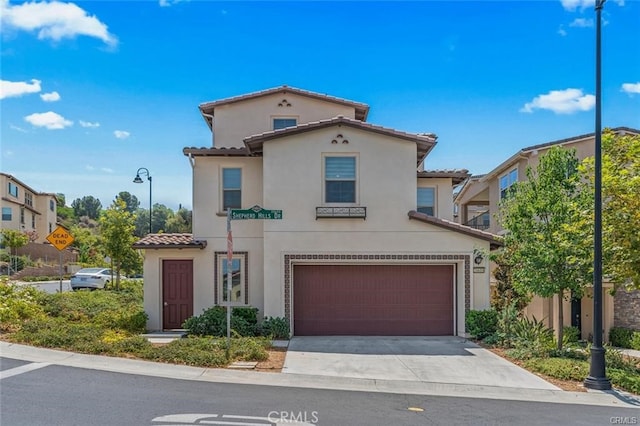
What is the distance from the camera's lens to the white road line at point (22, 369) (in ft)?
30.1

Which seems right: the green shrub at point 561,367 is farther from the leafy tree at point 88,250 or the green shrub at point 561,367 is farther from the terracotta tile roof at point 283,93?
→ the leafy tree at point 88,250

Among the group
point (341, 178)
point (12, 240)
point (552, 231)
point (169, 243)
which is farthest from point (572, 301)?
point (12, 240)

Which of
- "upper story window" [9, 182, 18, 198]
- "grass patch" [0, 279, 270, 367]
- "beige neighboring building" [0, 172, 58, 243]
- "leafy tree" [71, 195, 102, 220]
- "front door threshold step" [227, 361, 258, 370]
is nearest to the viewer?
"front door threshold step" [227, 361, 258, 370]

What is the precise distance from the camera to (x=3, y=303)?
14.7 meters

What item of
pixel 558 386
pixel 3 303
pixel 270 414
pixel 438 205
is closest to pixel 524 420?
pixel 558 386

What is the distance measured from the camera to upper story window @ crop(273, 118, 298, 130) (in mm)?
18609

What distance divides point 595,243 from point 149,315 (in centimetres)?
1248

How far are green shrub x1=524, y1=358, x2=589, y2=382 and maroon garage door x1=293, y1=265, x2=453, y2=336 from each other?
12.7 feet

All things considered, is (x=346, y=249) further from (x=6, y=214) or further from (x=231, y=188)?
(x=6, y=214)

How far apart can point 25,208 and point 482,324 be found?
5501 cm

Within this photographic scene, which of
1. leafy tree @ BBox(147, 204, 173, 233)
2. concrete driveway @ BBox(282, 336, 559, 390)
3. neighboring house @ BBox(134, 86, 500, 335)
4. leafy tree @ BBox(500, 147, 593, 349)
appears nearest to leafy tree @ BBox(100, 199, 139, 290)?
neighboring house @ BBox(134, 86, 500, 335)

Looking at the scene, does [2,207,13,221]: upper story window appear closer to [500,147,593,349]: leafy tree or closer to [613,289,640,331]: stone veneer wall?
[500,147,593,349]: leafy tree

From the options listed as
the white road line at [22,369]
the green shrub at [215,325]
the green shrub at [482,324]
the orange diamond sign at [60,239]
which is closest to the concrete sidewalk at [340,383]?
the white road line at [22,369]

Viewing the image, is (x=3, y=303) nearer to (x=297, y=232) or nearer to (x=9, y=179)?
(x=297, y=232)
